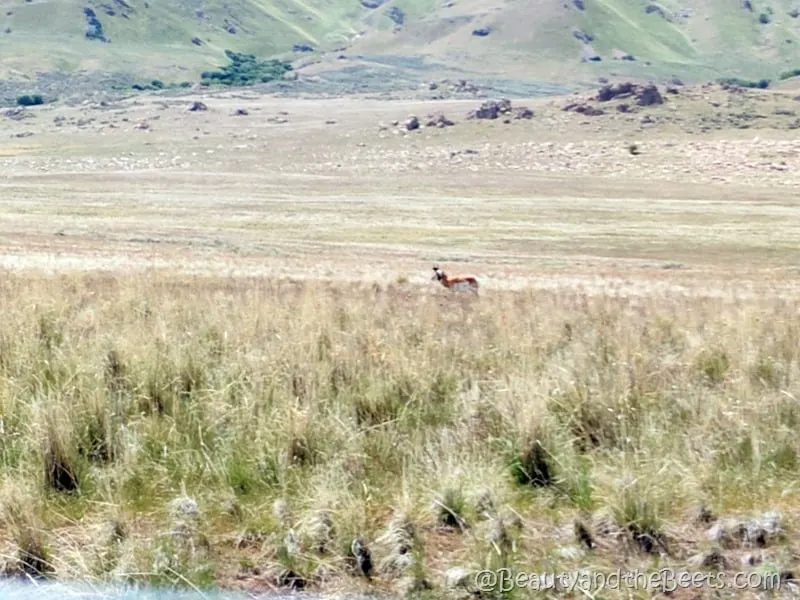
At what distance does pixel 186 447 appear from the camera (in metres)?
6.16

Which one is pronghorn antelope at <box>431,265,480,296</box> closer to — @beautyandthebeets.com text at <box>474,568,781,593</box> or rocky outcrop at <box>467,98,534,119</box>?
@beautyandthebeets.com text at <box>474,568,781,593</box>

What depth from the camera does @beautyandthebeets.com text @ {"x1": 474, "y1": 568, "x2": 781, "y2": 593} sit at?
15.4 feet

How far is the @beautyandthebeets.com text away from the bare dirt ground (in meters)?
14.8

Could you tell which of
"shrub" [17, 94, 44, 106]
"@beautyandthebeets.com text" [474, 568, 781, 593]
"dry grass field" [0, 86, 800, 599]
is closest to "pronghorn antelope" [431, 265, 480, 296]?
"dry grass field" [0, 86, 800, 599]

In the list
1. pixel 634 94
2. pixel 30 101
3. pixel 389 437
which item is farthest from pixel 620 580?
pixel 30 101

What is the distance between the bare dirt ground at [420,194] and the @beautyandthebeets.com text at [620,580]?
48.7 feet

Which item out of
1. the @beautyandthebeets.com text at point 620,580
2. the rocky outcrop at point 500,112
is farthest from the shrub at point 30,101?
the @beautyandthebeets.com text at point 620,580

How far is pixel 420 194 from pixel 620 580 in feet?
176

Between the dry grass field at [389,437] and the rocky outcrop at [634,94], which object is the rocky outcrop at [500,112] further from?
the dry grass field at [389,437]

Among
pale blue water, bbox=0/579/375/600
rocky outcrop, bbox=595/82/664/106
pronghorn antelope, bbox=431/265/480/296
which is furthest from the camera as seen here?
rocky outcrop, bbox=595/82/664/106

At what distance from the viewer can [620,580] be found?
474 centimetres

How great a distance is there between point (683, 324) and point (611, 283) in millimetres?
11944

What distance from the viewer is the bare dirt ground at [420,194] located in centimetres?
2845

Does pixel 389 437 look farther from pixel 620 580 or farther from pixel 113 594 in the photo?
pixel 113 594
